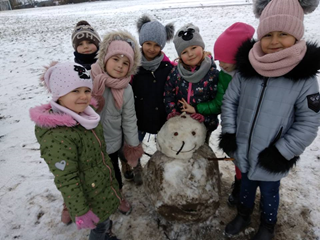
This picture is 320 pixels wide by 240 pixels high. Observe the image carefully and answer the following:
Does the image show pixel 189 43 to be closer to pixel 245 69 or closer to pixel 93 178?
pixel 245 69

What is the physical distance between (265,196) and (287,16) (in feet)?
4.49

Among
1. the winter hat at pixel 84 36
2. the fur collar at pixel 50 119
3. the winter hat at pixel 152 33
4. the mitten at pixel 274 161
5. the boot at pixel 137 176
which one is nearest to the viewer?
the fur collar at pixel 50 119

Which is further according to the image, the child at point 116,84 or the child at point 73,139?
the child at point 116,84

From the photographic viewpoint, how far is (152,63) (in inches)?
86.7

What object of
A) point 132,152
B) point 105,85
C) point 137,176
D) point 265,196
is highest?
point 105,85

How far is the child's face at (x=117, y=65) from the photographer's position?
191cm

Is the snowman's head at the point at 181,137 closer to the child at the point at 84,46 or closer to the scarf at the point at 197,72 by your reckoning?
the scarf at the point at 197,72

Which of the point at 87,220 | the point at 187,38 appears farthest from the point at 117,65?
the point at 87,220

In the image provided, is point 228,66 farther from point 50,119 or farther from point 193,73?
point 50,119

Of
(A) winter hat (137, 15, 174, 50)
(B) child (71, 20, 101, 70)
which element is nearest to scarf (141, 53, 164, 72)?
(A) winter hat (137, 15, 174, 50)

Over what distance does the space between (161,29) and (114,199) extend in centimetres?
164

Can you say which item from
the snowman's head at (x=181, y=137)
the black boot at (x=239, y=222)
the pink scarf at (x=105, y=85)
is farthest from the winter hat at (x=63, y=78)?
the black boot at (x=239, y=222)

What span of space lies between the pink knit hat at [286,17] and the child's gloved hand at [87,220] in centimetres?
174

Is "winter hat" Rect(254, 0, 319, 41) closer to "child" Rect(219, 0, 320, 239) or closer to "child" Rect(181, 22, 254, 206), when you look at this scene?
"child" Rect(219, 0, 320, 239)
